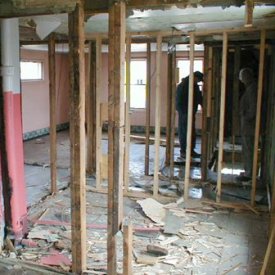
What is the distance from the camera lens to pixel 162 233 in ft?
12.3

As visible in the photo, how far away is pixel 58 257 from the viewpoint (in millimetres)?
3174

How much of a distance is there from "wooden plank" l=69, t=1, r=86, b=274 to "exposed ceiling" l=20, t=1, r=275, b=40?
814mm

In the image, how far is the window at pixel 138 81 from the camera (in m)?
9.93

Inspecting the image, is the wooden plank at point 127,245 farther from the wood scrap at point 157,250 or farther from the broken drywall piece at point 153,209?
the broken drywall piece at point 153,209

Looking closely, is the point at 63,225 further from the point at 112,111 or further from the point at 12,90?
the point at 112,111

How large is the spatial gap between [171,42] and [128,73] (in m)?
1.05

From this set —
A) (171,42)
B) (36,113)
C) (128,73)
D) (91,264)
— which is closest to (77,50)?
(91,264)

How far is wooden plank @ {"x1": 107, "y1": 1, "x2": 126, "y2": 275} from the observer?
2.42m

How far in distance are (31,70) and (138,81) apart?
114 inches

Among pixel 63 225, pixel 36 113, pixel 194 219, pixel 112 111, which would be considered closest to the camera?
pixel 112 111

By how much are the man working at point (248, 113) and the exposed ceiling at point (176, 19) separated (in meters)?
1.00

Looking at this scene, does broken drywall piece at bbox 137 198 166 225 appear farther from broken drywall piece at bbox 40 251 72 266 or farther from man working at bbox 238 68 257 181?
man working at bbox 238 68 257 181

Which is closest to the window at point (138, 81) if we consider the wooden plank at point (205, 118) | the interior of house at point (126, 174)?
the interior of house at point (126, 174)

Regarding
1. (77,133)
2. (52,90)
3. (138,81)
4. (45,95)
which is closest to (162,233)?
(77,133)
